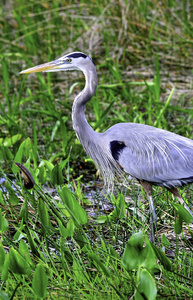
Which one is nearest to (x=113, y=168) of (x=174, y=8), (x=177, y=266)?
(x=177, y=266)

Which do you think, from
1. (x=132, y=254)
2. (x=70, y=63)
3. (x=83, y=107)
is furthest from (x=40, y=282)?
(x=70, y=63)

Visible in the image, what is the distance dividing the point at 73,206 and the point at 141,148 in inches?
30.9

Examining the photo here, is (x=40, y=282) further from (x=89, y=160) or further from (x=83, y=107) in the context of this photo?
(x=89, y=160)

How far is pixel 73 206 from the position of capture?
252cm

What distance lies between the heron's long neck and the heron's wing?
0.16 metres

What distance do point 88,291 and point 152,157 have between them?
1.05 metres

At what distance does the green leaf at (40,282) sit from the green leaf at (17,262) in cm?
15

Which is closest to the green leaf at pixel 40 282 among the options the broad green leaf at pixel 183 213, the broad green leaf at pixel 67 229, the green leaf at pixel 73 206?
the broad green leaf at pixel 67 229

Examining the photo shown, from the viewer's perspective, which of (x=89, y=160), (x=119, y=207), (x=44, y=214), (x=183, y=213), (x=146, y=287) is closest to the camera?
(x=146, y=287)

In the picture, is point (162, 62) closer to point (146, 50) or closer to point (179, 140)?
point (146, 50)

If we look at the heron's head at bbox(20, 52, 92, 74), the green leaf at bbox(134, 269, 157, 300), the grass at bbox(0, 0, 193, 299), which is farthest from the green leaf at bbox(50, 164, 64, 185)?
the green leaf at bbox(134, 269, 157, 300)

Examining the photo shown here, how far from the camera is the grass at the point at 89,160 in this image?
229 cm

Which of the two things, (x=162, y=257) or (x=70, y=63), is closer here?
(x=162, y=257)

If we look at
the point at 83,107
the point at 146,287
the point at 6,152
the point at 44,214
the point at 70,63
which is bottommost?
the point at 146,287
